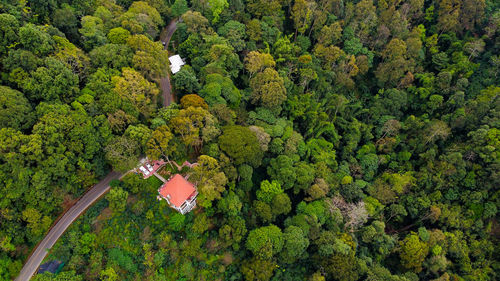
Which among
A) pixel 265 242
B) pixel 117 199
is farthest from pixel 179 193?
pixel 265 242

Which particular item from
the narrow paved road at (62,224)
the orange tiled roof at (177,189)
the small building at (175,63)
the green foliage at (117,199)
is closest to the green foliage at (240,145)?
the orange tiled roof at (177,189)

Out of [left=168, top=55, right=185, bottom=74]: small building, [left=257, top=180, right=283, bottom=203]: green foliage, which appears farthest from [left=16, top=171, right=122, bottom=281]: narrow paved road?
[left=168, top=55, right=185, bottom=74]: small building

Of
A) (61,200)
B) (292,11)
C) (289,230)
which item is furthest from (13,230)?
(292,11)

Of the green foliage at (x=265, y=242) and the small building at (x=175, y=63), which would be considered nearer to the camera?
the green foliage at (x=265, y=242)

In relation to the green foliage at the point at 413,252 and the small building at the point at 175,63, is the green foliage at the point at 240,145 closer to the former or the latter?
the small building at the point at 175,63

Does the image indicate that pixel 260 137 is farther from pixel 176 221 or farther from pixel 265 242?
pixel 176 221

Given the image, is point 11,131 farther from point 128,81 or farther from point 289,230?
point 289,230

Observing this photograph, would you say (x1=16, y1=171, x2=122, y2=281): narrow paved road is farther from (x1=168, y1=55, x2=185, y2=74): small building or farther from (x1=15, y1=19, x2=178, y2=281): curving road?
(x1=168, y1=55, x2=185, y2=74): small building
